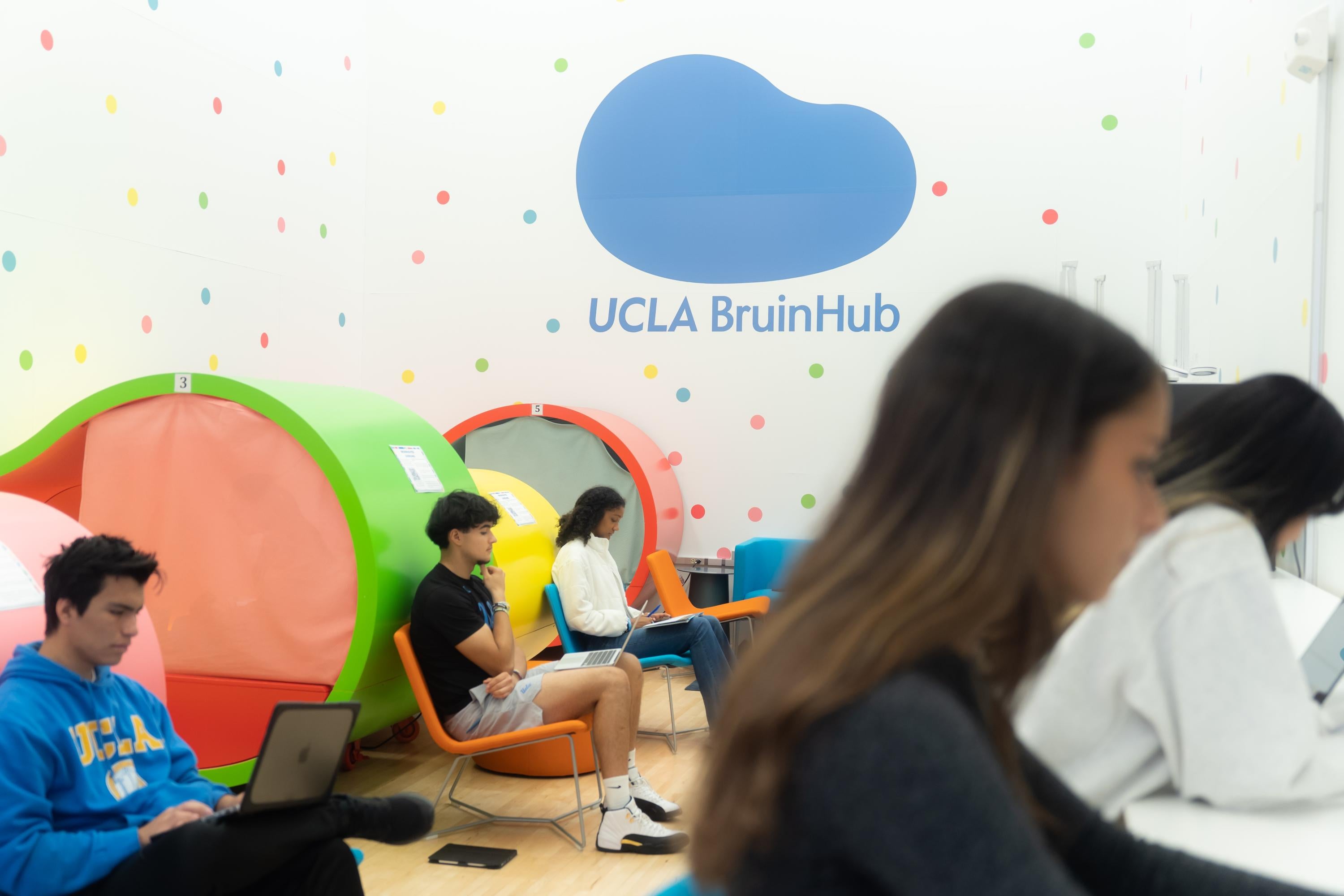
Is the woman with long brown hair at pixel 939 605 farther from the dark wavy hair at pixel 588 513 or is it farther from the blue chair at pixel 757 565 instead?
the blue chair at pixel 757 565

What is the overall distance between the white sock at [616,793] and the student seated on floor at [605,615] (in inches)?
33.9

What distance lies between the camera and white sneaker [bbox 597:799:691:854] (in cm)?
356

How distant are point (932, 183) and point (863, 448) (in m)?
6.09

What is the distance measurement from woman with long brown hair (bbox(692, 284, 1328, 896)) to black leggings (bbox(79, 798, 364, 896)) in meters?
1.82

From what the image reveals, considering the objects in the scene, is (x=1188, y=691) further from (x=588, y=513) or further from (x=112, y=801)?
(x=588, y=513)

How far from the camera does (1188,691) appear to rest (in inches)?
54.1

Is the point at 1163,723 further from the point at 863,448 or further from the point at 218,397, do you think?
the point at 218,397

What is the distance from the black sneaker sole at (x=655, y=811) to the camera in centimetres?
382

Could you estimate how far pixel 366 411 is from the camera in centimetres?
416

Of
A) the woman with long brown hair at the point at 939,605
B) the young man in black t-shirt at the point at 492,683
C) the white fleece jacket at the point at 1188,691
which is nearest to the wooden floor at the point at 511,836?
the young man in black t-shirt at the point at 492,683

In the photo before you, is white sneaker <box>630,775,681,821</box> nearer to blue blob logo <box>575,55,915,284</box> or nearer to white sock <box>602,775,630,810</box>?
white sock <box>602,775,630,810</box>

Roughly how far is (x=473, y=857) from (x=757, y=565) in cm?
305

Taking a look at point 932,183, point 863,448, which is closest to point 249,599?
point 863,448

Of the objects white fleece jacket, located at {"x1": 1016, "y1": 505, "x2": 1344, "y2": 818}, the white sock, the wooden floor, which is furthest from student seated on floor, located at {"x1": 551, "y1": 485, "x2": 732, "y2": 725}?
white fleece jacket, located at {"x1": 1016, "y1": 505, "x2": 1344, "y2": 818}
